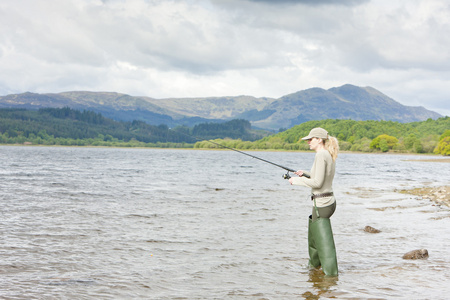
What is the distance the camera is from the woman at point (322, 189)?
8.02 metres

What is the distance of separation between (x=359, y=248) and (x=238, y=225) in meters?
5.34

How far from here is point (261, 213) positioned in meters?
19.6

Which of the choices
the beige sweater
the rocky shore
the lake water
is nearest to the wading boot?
the lake water

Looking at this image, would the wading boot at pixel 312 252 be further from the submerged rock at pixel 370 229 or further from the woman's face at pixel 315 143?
the submerged rock at pixel 370 229

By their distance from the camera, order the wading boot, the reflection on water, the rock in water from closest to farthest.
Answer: the reflection on water < the wading boot < the rock in water

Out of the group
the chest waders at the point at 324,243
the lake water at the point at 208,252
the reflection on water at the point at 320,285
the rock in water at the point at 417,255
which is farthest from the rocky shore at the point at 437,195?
the chest waders at the point at 324,243

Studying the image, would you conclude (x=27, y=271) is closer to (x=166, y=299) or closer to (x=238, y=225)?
(x=166, y=299)

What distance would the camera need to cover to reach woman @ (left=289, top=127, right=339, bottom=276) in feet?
26.3

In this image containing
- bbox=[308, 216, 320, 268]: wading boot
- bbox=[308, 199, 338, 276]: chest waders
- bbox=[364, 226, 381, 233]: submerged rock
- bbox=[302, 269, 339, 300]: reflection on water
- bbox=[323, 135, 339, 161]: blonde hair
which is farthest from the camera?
bbox=[364, 226, 381, 233]: submerged rock

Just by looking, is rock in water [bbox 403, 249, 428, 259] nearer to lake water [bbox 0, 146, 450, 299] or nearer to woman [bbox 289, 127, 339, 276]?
lake water [bbox 0, 146, 450, 299]

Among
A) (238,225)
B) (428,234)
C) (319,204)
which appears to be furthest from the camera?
(238,225)

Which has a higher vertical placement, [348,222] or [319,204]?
[319,204]

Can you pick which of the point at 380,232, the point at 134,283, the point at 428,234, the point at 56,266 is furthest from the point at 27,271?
the point at 428,234

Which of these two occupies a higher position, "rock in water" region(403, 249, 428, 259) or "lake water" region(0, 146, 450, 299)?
"rock in water" region(403, 249, 428, 259)
